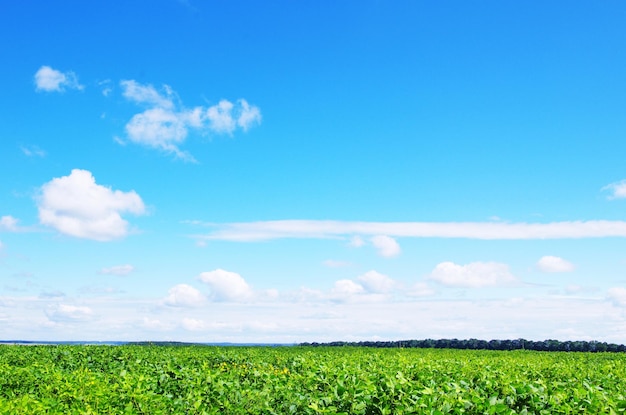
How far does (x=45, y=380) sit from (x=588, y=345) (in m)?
86.0

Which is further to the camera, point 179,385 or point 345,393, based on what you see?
point 179,385

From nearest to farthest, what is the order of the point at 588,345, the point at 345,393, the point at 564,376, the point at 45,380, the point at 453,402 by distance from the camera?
the point at 453,402 → the point at 345,393 → the point at 45,380 → the point at 564,376 → the point at 588,345

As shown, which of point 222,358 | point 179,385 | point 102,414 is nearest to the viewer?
point 102,414

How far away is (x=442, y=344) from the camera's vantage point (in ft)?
310

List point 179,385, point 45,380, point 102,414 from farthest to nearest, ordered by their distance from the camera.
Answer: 1. point 45,380
2. point 179,385
3. point 102,414

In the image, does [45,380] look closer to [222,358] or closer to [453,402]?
[453,402]

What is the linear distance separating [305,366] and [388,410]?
7940mm

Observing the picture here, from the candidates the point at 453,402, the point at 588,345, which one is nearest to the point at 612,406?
the point at 453,402

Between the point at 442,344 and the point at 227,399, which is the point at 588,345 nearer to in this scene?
the point at 442,344

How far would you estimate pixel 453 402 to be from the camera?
6355mm

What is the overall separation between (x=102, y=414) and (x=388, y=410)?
3899 mm

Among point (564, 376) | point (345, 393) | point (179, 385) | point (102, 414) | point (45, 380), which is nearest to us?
point (345, 393)

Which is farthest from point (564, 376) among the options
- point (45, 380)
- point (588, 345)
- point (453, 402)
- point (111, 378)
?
point (588, 345)

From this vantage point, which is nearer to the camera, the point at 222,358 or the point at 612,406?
the point at 612,406
